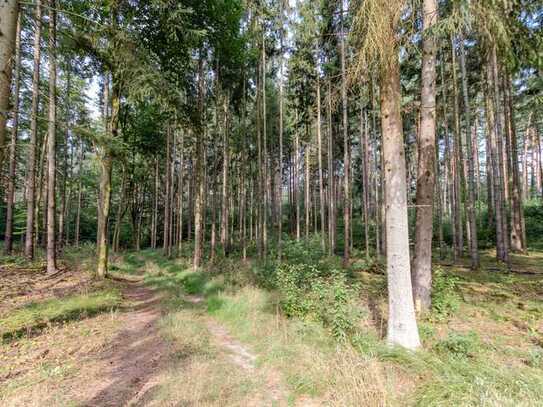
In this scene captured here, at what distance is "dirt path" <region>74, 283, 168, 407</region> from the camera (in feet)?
10.00

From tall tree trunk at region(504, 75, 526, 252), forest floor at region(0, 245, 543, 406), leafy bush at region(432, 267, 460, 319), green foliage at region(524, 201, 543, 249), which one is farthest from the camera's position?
green foliage at region(524, 201, 543, 249)

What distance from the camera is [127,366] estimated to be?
12.4 ft

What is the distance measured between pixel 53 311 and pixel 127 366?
3.07 m

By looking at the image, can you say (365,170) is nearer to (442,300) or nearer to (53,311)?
(442,300)

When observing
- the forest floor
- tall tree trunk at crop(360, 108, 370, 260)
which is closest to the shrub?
the forest floor

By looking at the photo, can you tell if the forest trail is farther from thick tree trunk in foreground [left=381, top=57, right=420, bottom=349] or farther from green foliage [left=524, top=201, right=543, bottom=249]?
green foliage [left=524, top=201, right=543, bottom=249]

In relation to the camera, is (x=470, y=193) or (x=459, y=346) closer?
(x=459, y=346)

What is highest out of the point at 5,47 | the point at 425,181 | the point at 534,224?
the point at 5,47

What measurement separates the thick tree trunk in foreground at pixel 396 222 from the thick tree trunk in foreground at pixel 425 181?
162 centimetres

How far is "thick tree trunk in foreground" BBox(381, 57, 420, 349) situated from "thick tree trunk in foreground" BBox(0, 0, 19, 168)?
176 inches

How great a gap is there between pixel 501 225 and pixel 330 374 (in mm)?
11459

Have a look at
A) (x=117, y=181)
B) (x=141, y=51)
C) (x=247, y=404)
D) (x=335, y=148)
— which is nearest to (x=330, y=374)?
(x=247, y=404)

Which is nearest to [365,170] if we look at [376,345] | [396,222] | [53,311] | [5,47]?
[396,222]

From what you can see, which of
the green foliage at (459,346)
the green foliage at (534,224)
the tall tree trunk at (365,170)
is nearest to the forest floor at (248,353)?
the green foliage at (459,346)
